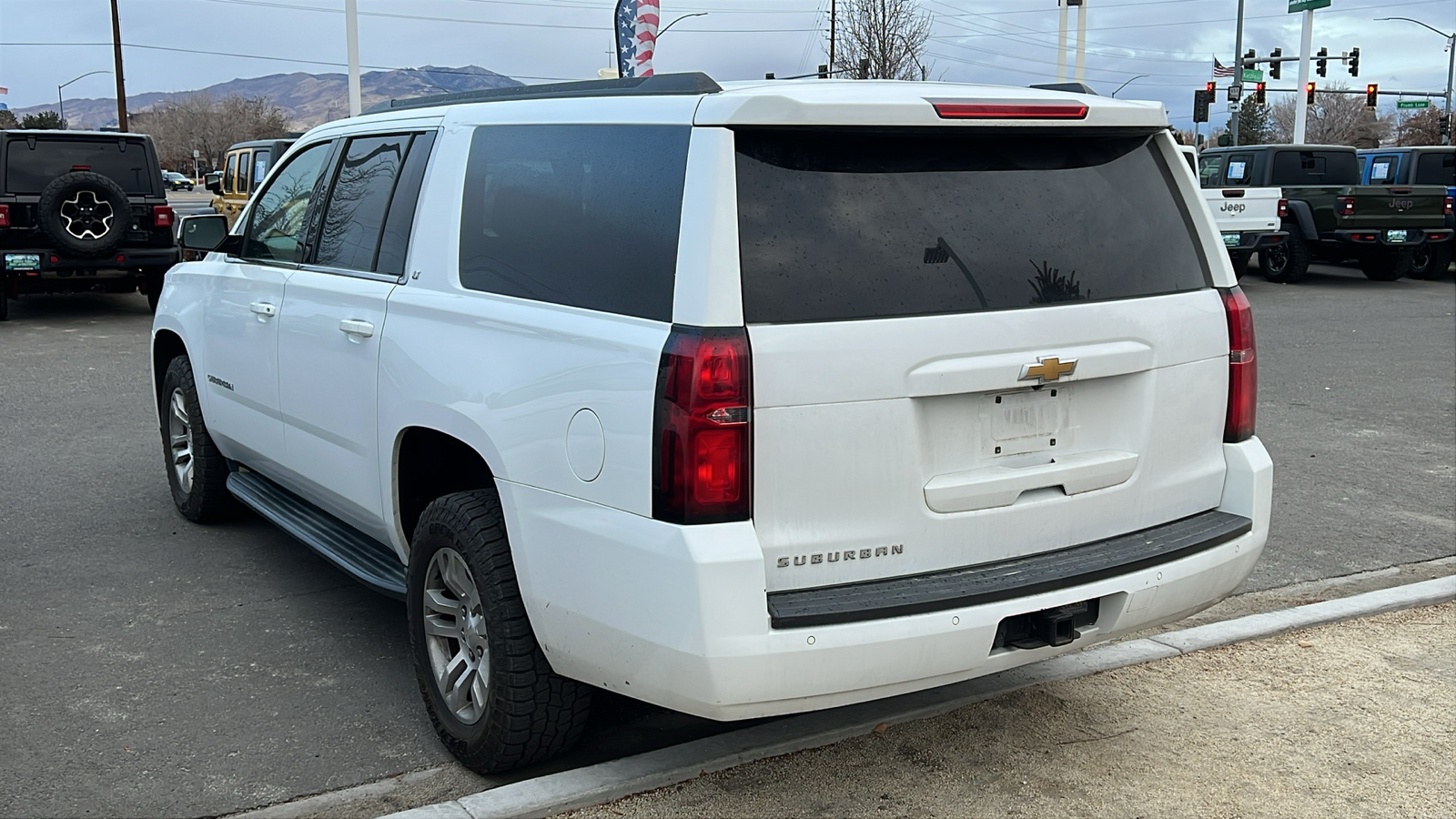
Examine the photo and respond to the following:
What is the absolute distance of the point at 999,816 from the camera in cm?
352

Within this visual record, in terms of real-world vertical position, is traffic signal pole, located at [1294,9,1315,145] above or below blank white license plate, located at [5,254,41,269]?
above

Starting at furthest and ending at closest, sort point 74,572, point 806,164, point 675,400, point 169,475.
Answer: point 169,475
point 74,572
point 806,164
point 675,400

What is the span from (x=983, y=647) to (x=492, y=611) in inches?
50.7

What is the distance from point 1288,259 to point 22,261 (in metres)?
17.3

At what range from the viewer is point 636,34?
39.7ft

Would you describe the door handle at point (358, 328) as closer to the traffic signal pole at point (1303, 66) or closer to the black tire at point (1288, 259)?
the black tire at point (1288, 259)

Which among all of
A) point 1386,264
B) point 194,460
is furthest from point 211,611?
point 1386,264

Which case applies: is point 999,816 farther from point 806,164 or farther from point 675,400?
point 806,164

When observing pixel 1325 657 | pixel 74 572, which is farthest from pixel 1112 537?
pixel 74 572

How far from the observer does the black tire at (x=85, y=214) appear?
1348 cm

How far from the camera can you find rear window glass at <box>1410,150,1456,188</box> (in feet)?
69.5

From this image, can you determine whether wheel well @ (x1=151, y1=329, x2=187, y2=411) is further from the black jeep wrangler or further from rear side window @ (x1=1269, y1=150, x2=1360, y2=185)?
rear side window @ (x1=1269, y1=150, x2=1360, y2=185)

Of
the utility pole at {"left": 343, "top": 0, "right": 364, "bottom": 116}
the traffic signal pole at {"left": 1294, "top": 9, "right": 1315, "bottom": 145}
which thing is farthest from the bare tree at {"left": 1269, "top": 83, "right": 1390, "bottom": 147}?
the utility pole at {"left": 343, "top": 0, "right": 364, "bottom": 116}

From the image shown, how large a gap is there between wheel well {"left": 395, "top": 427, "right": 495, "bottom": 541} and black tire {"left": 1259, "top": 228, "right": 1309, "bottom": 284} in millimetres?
A: 18238
